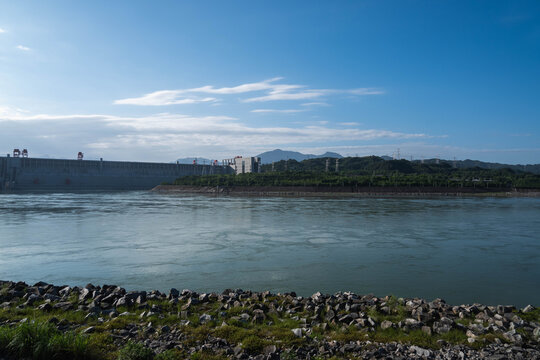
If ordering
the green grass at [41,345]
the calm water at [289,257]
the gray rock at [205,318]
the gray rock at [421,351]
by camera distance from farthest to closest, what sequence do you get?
the calm water at [289,257], the gray rock at [205,318], the gray rock at [421,351], the green grass at [41,345]

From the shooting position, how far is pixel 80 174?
87438mm

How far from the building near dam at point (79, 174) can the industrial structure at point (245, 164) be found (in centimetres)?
1003

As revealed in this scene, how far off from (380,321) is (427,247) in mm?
10612

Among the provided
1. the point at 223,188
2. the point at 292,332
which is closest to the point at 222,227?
the point at 292,332

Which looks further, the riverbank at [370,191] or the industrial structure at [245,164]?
the industrial structure at [245,164]

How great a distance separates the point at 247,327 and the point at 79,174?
9203 centimetres

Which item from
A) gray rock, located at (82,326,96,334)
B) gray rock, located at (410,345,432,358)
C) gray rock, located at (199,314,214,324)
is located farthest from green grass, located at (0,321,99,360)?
gray rock, located at (410,345,432,358)

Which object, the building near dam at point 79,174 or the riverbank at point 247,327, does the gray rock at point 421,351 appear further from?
the building near dam at point 79,174

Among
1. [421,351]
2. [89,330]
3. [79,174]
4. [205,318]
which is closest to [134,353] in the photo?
[89,330]

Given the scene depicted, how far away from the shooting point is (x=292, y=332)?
6.02 m

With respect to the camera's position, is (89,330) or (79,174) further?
(79,174)

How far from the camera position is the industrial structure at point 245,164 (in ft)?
344

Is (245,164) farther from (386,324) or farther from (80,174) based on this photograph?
(386,324)

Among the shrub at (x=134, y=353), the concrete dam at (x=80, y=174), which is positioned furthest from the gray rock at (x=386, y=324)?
the concrete dam at (x=80, y=174)
